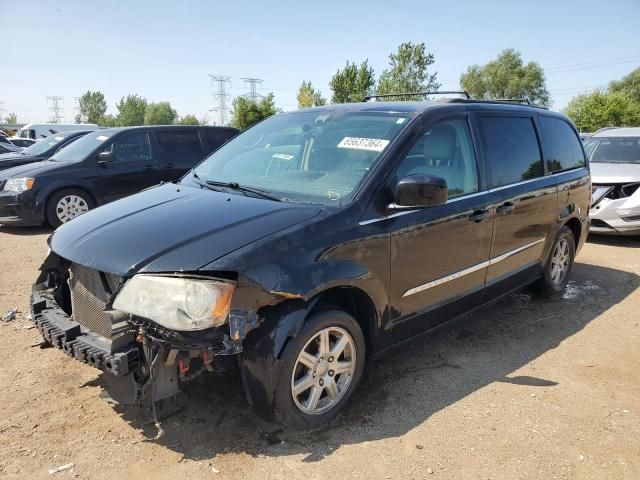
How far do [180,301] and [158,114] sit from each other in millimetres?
93832

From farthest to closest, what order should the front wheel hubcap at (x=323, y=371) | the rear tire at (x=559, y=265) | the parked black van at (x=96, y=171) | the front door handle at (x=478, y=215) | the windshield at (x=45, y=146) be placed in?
the windshield at (x=45, y=146) → the parked black van at (x=96, y=171) → the rear tire at (x=559, y=265) → the front door handle at (x=478, y=215) → the front wheel hubcap at (x=323, y=371)

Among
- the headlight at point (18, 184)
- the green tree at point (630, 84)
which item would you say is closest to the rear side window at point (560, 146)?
the headlight at point (18, 184)

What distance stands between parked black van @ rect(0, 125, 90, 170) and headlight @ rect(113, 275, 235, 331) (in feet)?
30.1

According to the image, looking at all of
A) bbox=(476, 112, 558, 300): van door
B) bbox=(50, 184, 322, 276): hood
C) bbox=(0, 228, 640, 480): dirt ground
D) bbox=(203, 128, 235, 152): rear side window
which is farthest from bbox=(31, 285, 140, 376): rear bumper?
bbox=(203, 128, 235, 152): rear side window

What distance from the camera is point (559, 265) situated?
5223mm

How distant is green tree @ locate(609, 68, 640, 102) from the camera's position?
211 ft

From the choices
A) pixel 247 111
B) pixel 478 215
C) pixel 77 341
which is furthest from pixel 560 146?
pixel 247 111

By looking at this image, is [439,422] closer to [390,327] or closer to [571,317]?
[390,327]

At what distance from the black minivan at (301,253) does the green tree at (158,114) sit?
8825 centimetres

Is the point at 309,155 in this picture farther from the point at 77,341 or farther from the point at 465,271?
the point at 77,341

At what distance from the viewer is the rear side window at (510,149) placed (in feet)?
12.8

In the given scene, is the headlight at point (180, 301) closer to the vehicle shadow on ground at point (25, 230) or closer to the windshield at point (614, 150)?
the vehicle shadow on ground at point (25, 230)

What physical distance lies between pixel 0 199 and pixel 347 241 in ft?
24.2

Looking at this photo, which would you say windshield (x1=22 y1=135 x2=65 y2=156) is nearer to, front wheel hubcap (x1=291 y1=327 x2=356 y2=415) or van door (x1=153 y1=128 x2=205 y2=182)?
van door (x1=153 y1=128 x2=205 y2=182)
